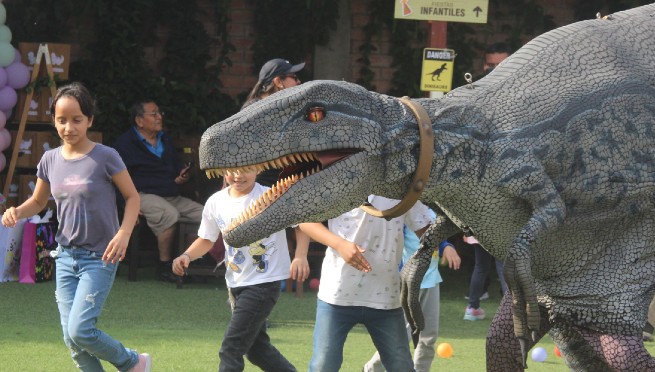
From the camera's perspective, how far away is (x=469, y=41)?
37.4ft

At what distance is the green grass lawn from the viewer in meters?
6.89

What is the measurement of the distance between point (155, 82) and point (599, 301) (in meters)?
8.29

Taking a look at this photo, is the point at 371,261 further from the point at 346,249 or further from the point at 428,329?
the point at 428,329

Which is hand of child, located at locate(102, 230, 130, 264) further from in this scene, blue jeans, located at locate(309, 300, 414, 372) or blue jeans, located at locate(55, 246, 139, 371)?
blue jeans, located at locate(309, 300, 414, 372)

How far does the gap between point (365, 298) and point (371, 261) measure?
0.60 feet

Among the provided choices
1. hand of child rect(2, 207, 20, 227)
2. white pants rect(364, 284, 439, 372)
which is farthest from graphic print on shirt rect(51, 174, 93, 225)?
white pants rect(364, 284, 439, 372)

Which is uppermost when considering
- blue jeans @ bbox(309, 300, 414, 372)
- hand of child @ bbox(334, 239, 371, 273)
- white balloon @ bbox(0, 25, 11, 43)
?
white balloon @ bbox(0, 25, 11, 43)

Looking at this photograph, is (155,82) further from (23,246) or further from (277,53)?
(23,246)

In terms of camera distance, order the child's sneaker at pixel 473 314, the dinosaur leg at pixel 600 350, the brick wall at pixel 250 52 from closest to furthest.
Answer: the dinosaur leg at pixel 600 350
the child's sneaker at pixel 473 314
the brick wall at pixel 250 52

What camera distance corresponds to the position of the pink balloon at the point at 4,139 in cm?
1039

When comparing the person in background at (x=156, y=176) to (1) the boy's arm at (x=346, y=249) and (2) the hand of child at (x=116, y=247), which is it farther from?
(1) the boy's arm at (x=346, y=249)

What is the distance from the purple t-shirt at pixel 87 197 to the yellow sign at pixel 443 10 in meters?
3.42

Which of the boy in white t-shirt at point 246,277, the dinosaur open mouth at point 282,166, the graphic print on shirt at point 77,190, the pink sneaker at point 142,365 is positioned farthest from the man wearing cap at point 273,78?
the dinosaur open mouth at point 282,166

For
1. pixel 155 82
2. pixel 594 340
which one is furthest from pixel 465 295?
pixel 594 340
